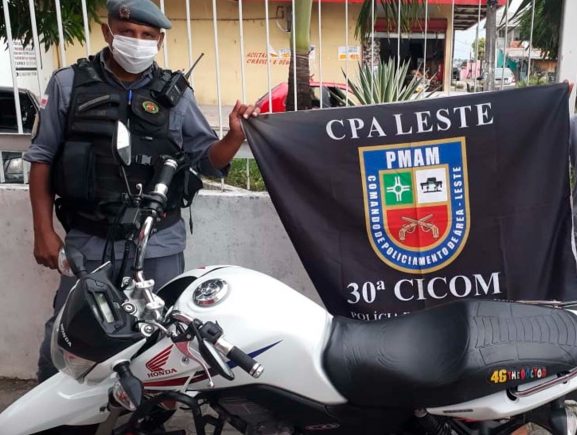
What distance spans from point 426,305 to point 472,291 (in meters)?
0.22

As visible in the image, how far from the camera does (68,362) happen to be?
1719 mm

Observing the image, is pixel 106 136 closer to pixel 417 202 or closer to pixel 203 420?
pixel 203 420

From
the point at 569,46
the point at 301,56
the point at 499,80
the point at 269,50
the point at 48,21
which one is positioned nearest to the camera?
the point at 569,46

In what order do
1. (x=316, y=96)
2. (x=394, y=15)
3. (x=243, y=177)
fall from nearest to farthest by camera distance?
(x=243, y=177) < (x=316, y=96) < (x=394, y=15)

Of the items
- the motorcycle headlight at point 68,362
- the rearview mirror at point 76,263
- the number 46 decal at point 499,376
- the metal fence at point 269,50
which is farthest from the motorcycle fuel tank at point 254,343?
the metal fence at point 269,50

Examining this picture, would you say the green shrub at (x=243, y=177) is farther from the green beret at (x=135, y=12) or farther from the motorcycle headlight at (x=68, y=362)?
the motorcycle headlight at (x=68, y=362)

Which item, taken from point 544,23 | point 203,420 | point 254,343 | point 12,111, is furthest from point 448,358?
point 12,111

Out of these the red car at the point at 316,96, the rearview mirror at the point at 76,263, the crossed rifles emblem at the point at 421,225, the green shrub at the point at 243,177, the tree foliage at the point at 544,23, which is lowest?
the crossed rifles emblem at the point at 421,225

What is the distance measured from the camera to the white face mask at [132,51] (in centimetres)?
225

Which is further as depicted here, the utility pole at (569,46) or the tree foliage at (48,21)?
the tree foliage at (48,21)

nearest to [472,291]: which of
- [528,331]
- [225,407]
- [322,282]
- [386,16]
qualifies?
[322,282]

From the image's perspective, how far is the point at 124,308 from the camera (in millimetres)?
1633

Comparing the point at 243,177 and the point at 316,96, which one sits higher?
the point at 316,96

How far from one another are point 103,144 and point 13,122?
2454 mm
